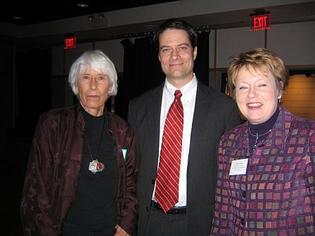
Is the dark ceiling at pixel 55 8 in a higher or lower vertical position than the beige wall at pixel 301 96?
higher

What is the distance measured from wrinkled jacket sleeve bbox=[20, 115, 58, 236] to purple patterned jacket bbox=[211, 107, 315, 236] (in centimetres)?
91

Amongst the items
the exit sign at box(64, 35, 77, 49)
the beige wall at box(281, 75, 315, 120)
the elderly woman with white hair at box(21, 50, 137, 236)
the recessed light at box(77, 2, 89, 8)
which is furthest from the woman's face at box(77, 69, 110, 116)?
the beige wall at box(281, 75, 315, 120)

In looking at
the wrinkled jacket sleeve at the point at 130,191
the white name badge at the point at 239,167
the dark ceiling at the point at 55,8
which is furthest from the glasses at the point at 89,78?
the dark ceiling at the point at 55,8

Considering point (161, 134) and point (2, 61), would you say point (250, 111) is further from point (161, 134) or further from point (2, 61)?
point (2, 61)

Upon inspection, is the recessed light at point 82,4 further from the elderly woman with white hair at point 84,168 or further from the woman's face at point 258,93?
the woman's face at point 258,93

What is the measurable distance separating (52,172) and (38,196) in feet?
0.44

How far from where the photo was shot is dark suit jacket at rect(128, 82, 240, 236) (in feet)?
5.98

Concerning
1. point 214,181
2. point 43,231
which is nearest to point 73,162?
point 43,231

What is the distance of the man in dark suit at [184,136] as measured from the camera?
1.82 metres

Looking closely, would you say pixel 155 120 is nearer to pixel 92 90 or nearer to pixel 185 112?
pixel 185 112

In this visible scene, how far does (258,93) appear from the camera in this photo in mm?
1479

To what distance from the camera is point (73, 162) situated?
1.72m

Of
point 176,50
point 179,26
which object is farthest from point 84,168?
point 179,26

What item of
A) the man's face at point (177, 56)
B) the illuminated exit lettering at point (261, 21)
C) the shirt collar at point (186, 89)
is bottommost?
the shirt collar at point (186, 89)
